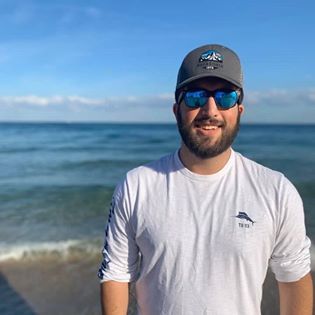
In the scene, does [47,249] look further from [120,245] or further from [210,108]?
[210,108]

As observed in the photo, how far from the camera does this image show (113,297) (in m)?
2.08

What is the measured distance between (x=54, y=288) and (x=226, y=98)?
15.1 feet

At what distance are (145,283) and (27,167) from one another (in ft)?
60.7

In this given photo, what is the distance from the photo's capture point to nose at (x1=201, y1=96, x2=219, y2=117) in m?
1.95

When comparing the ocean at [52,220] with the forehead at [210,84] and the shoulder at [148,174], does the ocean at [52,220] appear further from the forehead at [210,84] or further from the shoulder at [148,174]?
the forehead at [210,84]

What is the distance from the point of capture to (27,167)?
Result: 63.4 feet

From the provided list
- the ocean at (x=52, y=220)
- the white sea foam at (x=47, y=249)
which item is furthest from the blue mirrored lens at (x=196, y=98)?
the white sea foam at (x=47, y=249)

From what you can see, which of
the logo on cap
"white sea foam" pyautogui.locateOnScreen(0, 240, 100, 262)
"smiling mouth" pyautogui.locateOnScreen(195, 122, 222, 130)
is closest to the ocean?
"white sea foam" pyautogui.locateOnScreen(0, 240, 100, 262)

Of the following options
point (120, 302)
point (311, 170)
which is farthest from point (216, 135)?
point (311, 170)

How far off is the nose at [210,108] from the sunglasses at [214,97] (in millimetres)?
15

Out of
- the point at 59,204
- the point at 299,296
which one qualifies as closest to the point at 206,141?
the point at 299,296

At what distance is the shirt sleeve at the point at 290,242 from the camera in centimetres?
187

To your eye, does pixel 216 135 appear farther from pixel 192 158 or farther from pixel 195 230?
pixel 195 230

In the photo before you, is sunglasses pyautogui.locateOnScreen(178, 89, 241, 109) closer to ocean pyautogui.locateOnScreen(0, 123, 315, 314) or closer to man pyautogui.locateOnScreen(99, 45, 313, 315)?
man pyautogui.locateOnScreen(99, 45, 313, 315)
